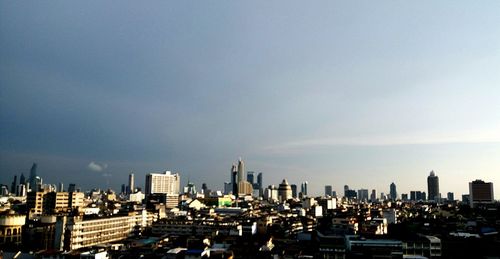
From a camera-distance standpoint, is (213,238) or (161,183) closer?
(213,238)

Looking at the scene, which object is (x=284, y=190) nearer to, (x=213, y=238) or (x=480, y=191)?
(x=480, y=191)

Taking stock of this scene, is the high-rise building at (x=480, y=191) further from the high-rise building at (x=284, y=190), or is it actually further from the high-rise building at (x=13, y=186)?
the high-rise building at (x=13, y=186)

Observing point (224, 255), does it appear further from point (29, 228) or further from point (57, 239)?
point (29, 228)

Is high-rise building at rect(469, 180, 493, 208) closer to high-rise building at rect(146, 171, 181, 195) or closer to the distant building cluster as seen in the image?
the distant building cluster

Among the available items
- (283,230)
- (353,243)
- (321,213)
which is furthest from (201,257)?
(321,213)

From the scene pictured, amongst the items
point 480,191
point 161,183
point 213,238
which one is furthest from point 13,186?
point 480,191

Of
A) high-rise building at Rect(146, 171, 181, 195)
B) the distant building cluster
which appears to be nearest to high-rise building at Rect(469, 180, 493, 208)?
the distant building cluster

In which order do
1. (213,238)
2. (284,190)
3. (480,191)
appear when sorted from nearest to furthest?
(213,238) < (480,191) < (284,190)

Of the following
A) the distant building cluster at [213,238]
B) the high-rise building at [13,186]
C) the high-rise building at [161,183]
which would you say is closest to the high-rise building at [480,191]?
the distant building cluster at [213,238]
